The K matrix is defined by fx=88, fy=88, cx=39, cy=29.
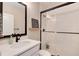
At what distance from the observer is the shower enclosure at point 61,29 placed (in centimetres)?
215

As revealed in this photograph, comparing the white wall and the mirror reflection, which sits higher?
the white wall

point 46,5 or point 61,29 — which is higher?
point 46,5

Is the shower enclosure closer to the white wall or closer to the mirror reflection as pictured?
the white wall

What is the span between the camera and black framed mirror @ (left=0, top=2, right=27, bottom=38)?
150 centimetres

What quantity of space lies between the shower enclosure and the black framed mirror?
1.93ft

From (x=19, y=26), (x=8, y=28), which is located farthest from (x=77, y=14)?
(x=8, y=28)

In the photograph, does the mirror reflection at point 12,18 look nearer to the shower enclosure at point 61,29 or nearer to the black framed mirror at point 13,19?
the black framed mirror at point 13,19

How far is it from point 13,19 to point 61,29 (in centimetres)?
137

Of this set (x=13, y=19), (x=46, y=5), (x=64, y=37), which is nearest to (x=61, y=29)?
(x=64, y=37)

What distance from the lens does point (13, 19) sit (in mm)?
1708

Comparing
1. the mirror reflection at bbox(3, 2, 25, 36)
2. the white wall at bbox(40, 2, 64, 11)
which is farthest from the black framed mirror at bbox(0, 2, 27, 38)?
the white wall at bbox(40, 2, 64, 11)

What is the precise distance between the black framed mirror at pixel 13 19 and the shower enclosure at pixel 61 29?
588mm

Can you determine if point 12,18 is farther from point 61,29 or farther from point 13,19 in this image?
point 61,29

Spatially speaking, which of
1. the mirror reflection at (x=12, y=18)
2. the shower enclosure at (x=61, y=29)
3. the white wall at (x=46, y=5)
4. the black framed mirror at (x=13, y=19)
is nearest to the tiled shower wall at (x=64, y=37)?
the shower enclosure at (x=61, y=29)
